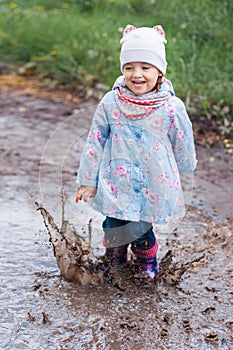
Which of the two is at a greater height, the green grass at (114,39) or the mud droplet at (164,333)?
the green grass at (114,39)

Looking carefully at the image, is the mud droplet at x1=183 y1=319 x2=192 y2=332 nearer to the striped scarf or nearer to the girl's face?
the striped scarf

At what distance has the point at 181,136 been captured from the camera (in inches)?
125

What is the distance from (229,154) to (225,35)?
1.45 metres

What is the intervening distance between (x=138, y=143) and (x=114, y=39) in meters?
4.07

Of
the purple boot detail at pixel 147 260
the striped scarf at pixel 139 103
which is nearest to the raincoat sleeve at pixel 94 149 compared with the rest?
the striped scarf at pixel 139 103

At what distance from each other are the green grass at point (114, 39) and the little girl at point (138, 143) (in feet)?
9.15

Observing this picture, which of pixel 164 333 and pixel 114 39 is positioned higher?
pixel 114 39

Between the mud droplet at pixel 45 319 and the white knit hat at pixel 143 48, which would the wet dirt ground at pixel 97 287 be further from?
the white knit hat at pixel 143 48

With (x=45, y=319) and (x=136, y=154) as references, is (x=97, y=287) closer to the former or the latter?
(x=45, y=319)

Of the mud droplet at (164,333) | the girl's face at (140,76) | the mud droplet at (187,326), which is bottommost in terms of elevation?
the mud droplet at (164,333)

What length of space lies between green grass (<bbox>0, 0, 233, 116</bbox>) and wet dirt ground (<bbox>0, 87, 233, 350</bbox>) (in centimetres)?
98

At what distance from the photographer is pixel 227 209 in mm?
4605

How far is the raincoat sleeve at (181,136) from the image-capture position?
10.3 feet

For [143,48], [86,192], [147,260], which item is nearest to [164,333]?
[147,260]
